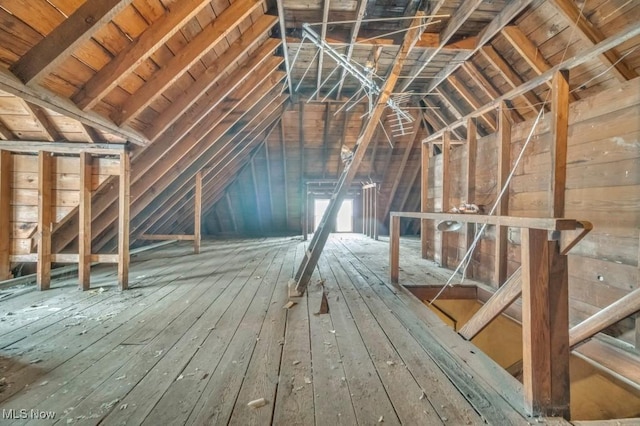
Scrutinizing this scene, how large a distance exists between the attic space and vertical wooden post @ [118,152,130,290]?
21 mm

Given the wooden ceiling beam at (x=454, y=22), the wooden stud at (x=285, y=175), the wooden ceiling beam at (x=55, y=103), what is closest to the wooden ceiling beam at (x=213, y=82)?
the wooden ceiling beam at (x=55, y=103)

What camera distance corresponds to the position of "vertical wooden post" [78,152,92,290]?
2758 millimetres

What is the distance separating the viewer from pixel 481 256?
329 centimetres

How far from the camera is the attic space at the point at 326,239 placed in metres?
1.24

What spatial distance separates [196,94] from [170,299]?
77.4 inches

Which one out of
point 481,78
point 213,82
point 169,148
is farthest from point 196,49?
point 481,78

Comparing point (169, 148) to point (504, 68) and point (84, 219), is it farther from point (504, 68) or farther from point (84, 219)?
point (504, 68)

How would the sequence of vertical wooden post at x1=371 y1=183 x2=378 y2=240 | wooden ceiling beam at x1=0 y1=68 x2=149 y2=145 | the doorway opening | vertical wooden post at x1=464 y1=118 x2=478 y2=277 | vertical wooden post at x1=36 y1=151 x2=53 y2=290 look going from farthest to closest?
the doorway opening < vertical wooden post at x1=371 y1=183 x2=378 y2=240 < vertical wooden post at x1=464 y1=118 x2=478 y2=277 < vertical wooden post at x1=36 y1=151 x2=53 y2=290 < wooden ceiling beam at x1=0 y1=68 x2=149 y2=145

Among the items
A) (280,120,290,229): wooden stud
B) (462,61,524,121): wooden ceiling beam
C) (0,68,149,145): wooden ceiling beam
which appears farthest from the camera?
(280,120,290,229): wooden stud

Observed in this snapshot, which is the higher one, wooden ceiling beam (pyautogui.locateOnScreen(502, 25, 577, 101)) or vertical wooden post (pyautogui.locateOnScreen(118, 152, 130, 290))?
wooden ceiling beam (pyautogui.locateOnScreen(502, 25, 577, 101))

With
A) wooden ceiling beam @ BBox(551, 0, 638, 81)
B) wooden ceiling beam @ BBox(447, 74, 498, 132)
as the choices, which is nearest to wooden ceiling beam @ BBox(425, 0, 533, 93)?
wooden ceiling beam @ BBox(447, 74, 498, 132)

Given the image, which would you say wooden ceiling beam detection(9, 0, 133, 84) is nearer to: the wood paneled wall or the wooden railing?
the wooden railing

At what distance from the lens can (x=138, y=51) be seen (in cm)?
185

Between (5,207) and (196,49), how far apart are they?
2590 millimetres
